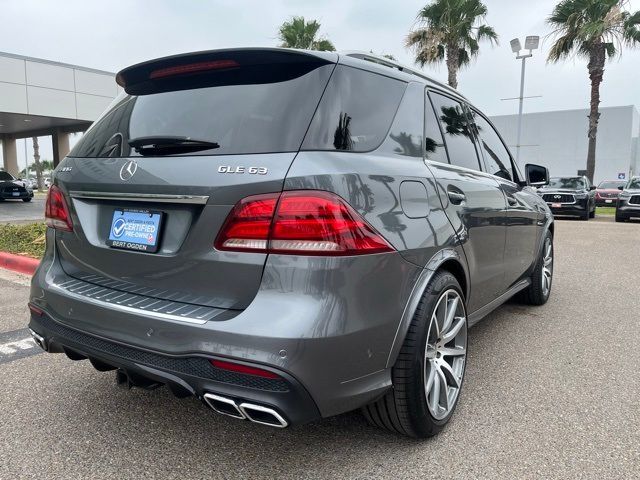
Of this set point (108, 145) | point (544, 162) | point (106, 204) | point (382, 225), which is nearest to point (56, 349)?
point (106, 204)

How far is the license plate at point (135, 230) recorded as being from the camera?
205cm

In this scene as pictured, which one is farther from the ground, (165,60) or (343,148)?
(165,60)

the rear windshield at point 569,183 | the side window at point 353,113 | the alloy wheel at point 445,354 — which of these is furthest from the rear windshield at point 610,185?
the side window at point 353,113

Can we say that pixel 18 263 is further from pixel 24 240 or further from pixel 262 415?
pixel 262 415

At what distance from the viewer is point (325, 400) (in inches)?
71.9

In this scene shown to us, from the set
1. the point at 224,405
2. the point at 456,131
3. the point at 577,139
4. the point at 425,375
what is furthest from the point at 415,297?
the point at 577,139

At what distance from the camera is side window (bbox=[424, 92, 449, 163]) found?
8.52 feet

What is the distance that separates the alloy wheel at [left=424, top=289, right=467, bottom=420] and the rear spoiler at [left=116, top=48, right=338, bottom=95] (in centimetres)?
119

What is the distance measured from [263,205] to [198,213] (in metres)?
0.28

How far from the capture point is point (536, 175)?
4707mm

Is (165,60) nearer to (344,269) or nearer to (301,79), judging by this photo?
(301,79)

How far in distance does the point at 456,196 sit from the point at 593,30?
20.7 meters

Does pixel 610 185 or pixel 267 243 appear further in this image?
pixel 610 185

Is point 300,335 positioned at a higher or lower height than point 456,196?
lower
